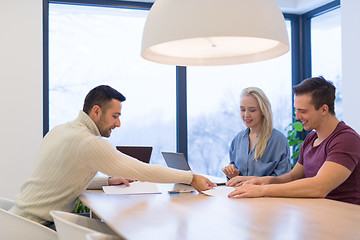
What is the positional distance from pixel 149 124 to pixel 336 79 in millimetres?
2329

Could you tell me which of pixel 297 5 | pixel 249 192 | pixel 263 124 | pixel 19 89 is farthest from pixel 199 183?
pixel 297 5

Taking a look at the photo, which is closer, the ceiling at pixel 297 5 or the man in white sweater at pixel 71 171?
the man in white sweater at pixel 71 171

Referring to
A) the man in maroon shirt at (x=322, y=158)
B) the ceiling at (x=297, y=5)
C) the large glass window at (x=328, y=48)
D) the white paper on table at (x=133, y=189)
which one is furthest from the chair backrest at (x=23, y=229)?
the ceiling at (x=297, y=5)

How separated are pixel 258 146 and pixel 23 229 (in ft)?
6.03

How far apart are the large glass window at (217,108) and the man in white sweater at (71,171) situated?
275cm

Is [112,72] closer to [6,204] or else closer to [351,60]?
[6,204]

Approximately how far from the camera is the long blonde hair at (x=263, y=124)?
3273mm

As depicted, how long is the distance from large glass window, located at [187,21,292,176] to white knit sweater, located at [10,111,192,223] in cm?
281

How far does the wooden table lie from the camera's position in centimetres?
156

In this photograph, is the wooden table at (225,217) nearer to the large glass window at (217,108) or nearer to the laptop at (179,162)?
the laptop at (179,162)

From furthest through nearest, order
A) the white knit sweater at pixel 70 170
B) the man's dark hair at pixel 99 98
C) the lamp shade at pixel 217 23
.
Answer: the man's dark hair at pixel 99 98 → the white knit sweater at pixel 70 170 → the lamp shade at pixel 217 23

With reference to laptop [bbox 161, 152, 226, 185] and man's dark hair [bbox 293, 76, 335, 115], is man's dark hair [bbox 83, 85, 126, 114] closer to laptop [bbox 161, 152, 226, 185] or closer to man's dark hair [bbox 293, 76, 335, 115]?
laptop [bbox 161, 152, 226, 185]

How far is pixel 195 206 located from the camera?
7.01ft

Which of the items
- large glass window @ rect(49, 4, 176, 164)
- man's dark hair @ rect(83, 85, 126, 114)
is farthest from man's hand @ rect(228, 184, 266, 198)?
large glass window @ rect(49, 4, 176, 164)
